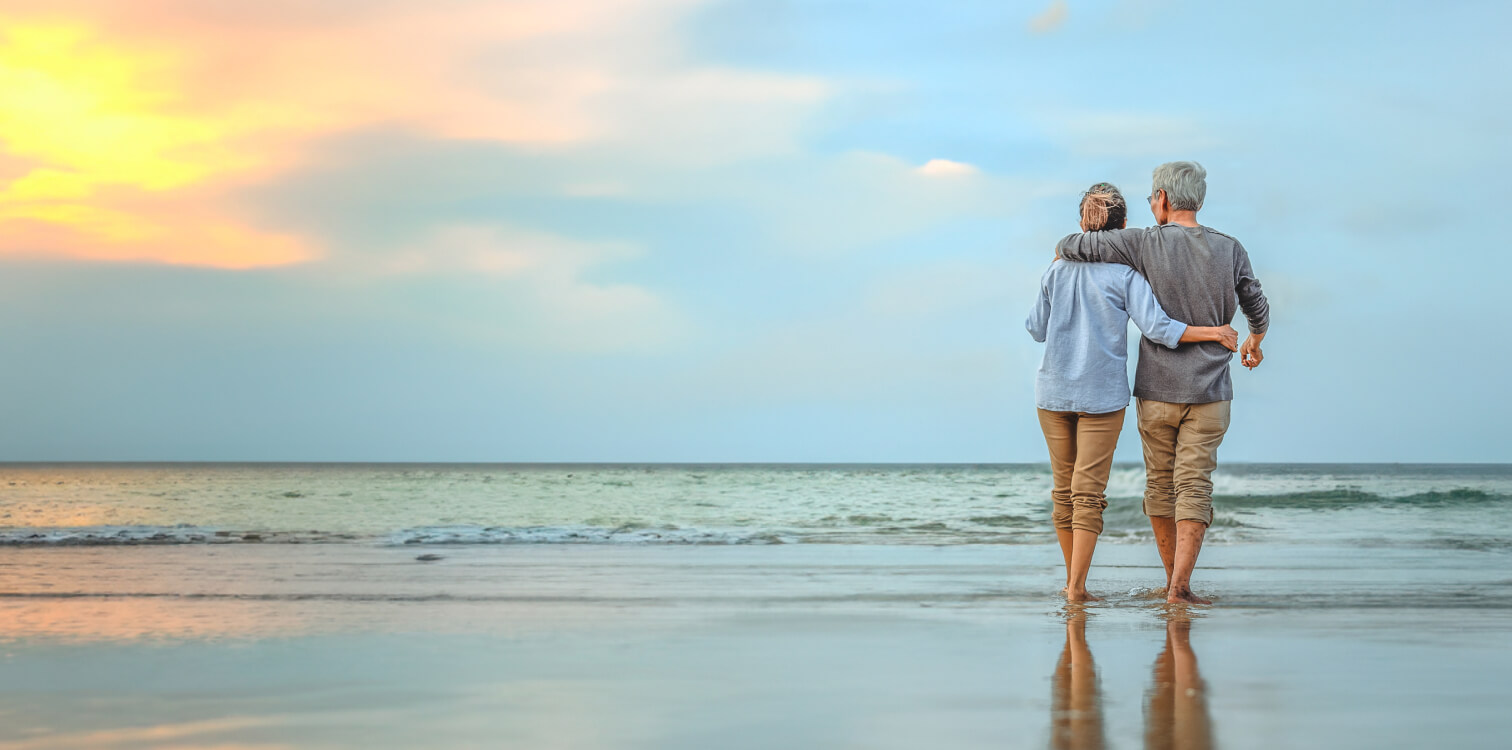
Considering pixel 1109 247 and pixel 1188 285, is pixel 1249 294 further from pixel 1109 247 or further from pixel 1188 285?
pixel 1109 247

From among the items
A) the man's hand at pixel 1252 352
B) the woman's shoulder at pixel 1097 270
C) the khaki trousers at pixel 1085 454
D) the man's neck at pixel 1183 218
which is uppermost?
the man's neck at pixel 1183 218

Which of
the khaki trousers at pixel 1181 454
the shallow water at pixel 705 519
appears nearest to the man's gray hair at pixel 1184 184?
the khaki trousers at pixel 1181 454

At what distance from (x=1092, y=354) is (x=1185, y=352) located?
32 cm

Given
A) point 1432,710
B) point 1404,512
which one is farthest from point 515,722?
point 1404,512

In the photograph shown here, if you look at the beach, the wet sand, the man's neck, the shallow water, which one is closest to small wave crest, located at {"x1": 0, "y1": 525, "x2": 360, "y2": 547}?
the shallow water

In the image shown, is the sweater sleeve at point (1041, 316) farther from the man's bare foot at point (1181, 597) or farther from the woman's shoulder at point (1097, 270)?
the man's bare foot at point (1181, 597)

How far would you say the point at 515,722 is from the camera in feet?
6.39

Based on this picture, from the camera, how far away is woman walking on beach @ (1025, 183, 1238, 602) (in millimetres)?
3725

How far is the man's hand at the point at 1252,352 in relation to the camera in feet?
12.6

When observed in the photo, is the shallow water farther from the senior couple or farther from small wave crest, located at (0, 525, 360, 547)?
the senior couple

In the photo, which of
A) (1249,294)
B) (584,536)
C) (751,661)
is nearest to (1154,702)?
(751,661)

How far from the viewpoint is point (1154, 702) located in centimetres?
204

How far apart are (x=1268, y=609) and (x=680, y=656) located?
2.13 m

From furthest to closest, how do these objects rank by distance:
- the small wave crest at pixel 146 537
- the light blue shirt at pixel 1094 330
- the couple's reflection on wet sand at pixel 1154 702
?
the small wave crest at pixel 146 537 → the light blue shirt at pixel 1094 330 → the couple's reflection on wet sand at pixel 1154 702
